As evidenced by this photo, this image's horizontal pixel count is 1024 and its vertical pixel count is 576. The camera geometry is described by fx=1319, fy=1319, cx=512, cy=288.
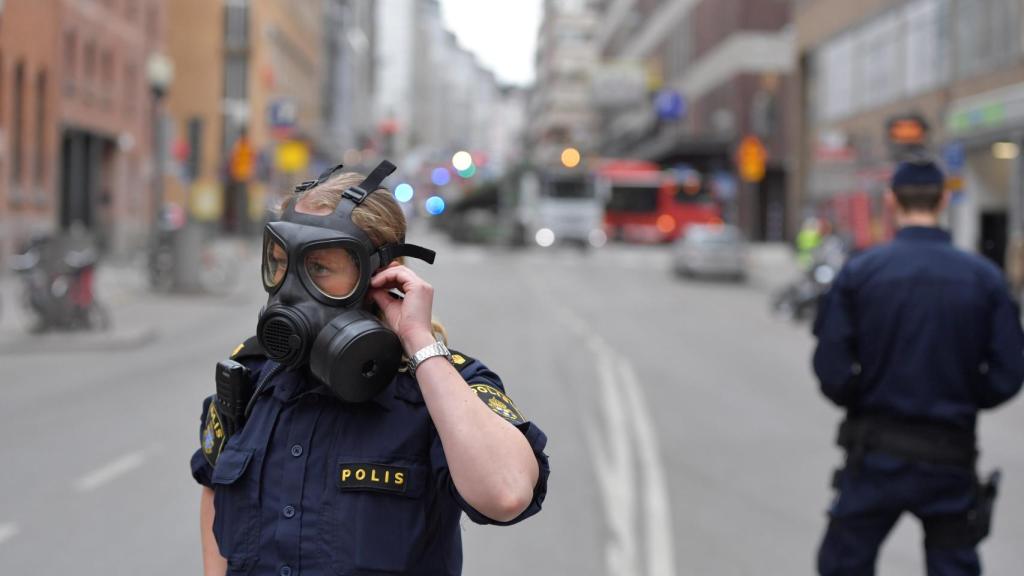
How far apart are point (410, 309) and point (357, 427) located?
0.78 ft

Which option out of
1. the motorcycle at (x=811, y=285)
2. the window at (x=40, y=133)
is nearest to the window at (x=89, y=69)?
the window at (x=40, y=133)

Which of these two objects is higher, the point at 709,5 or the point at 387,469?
the point at 709,5

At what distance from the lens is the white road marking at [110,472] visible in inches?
342

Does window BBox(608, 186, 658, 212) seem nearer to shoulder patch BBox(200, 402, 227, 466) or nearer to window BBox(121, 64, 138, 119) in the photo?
window BBox(121, 64, 138, 119)

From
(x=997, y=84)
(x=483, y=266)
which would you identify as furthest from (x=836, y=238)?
(x=483, y=266)

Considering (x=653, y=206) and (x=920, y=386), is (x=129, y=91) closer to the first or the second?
(x=653, y=206)

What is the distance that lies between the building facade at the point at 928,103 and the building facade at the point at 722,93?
9.51 meters

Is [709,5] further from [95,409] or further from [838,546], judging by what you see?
[838,546]

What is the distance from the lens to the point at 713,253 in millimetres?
37500

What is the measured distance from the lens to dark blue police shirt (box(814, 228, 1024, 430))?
4.49 m

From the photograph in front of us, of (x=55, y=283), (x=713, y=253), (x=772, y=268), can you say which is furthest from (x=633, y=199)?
(x=55, y=283)

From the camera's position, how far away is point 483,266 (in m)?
40.6

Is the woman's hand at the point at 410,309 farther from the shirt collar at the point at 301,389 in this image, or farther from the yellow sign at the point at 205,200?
the yellow sign at the point at 205,200

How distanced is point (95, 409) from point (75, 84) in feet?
75.3
